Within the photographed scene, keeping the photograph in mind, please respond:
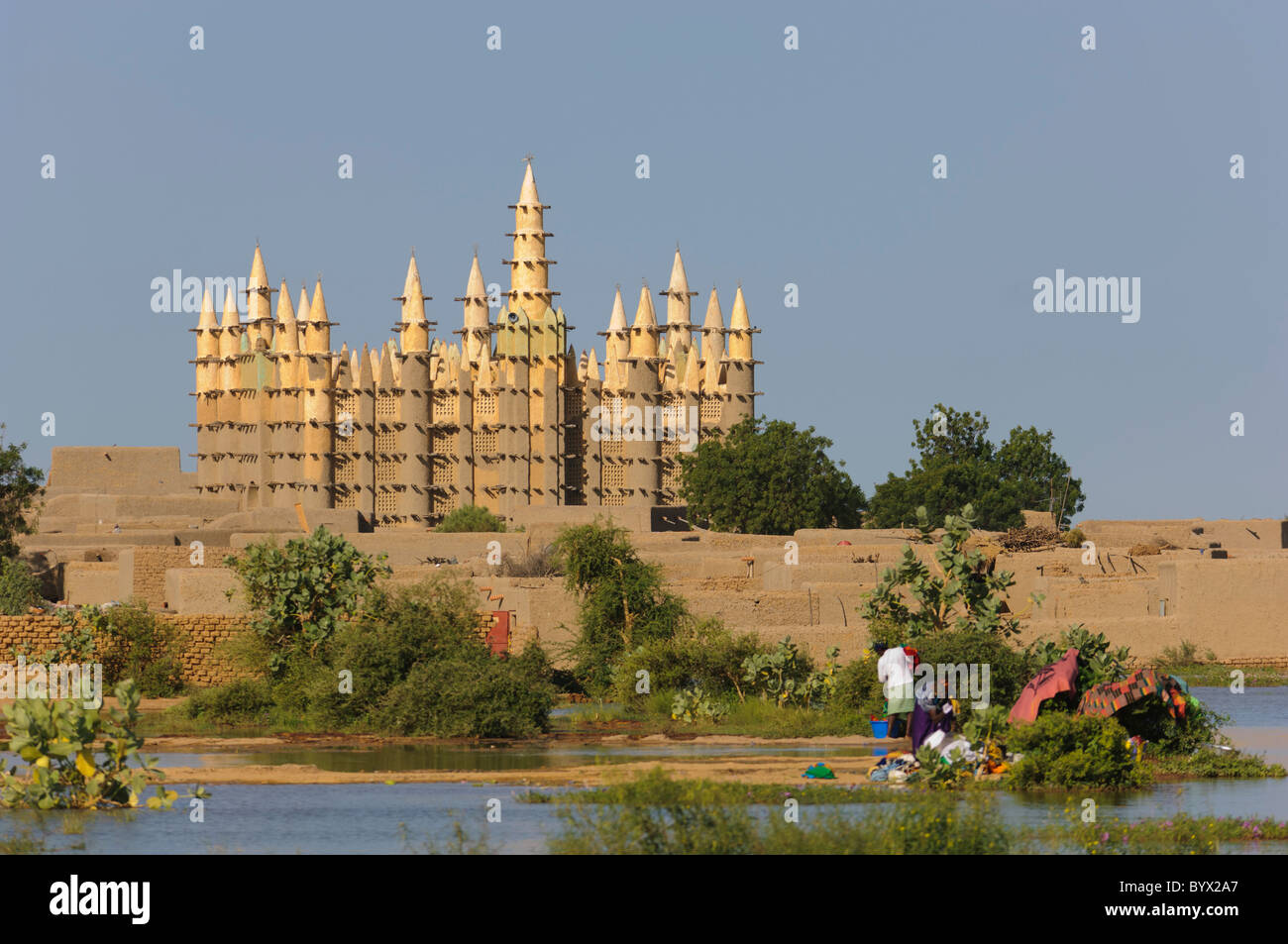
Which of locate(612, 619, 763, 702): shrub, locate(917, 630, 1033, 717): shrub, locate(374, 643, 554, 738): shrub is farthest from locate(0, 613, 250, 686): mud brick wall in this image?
locate(917, 630, 1033, 717): shrub

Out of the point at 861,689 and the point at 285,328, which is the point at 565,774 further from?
the point at 285,328

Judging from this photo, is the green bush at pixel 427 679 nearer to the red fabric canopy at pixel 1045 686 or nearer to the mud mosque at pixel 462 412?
the red fabric canopy at pixel 1045 686

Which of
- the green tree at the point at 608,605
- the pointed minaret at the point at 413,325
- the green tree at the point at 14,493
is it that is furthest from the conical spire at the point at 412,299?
the green tree at the point at 608,605

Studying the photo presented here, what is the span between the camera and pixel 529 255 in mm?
84562

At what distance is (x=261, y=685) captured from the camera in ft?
82.5

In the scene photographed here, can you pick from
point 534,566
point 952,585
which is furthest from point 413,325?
point 952,585

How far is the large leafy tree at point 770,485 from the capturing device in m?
73.9

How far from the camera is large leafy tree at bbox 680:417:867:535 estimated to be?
73875 millimetres

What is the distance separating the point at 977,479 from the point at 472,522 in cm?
1785

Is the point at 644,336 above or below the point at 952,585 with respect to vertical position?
above

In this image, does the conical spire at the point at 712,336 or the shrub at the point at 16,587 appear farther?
the conical spire at the point at 712,336

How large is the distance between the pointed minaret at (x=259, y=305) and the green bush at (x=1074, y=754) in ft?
Result: 229
